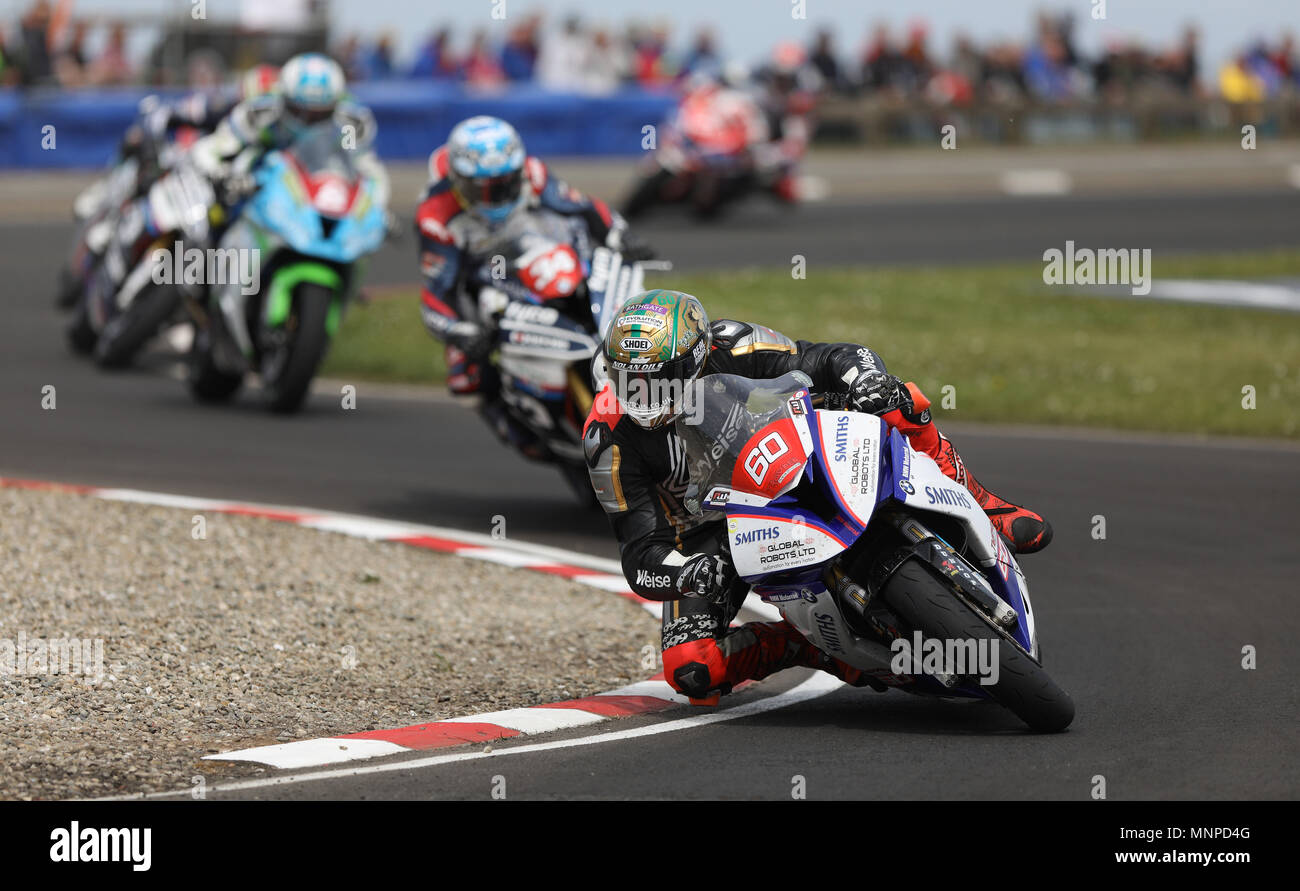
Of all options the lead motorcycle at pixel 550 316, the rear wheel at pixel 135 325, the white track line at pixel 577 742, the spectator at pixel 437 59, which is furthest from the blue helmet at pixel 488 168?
the spectator at pixel 437 59

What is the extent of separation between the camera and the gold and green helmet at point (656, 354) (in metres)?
6.87

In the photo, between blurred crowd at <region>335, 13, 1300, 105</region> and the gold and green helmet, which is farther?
blurred crowd at <region>335, 13, 1300, 105</region>

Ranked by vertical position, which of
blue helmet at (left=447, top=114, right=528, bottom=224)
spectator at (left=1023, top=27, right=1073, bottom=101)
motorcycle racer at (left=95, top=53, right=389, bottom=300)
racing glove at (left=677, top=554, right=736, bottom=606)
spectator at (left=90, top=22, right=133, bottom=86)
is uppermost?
spectator at (left=1023, top=27, right=1073, bottom=101)

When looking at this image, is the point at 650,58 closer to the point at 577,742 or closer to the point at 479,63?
the point at 479,63

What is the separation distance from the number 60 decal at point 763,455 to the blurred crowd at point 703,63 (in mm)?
20689

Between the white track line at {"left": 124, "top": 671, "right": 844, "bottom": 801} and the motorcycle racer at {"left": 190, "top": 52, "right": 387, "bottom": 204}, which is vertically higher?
the motorcycle racer at {"left": 190, "top": 52, "right": 387, "bottom": 204}

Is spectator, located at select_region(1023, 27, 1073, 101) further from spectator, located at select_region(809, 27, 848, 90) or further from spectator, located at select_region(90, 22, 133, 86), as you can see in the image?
spectator, located at select_region(90, 22, 133, 86)

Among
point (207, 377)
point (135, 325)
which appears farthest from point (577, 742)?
point (135, 325)

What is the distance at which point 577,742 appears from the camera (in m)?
6.76

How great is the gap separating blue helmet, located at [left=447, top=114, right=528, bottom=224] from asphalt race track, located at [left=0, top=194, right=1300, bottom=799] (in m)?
1.64

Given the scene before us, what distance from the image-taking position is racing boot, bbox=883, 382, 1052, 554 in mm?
7320

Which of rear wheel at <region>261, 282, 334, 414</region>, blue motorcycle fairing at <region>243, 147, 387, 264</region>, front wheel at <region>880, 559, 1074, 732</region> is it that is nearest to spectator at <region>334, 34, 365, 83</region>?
blue motorcycle fairing at <region>243, 147, 387, 264</region>

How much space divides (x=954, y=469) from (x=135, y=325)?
9.80 metres

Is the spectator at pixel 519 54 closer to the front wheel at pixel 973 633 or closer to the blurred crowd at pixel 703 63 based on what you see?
the blurred crowd at pixel 703 63
